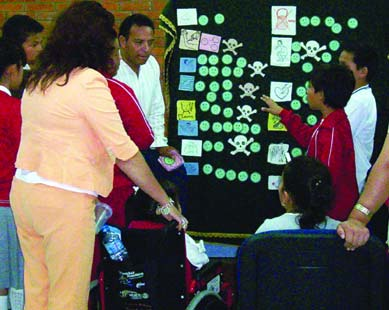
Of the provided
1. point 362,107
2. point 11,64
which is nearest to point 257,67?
point 362,107

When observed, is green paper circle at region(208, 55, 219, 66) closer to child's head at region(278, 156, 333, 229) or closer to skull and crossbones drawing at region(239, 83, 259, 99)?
skull and crossbones drawing at region(239, 83, 259, 99)

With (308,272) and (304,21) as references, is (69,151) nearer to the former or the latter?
(308,272)

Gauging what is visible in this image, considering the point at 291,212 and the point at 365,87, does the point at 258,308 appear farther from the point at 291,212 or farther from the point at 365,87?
the point at 365,87

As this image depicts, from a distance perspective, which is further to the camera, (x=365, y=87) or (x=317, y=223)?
(x=365, y=87)

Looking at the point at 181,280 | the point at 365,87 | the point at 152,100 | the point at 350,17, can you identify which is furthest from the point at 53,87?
the point at 350,17

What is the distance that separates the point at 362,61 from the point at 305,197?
1.62m

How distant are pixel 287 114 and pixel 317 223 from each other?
138 centimetres

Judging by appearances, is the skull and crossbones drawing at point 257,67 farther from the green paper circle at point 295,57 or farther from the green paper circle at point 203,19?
the green paper circle at point 203,19

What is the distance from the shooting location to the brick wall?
4.16 meters

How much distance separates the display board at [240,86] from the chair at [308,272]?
2.22m

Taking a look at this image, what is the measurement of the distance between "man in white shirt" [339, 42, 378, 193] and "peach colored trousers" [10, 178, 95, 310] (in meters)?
1.82

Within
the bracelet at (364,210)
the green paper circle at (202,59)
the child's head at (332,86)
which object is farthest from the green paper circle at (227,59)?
the bracelet at (364,210)

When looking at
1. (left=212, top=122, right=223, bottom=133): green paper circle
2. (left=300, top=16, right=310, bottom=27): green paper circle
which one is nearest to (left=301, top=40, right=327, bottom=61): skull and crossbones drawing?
(left=300, top=16, right=310, bottom=27): green paper circle

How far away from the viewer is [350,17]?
3.68 meters
